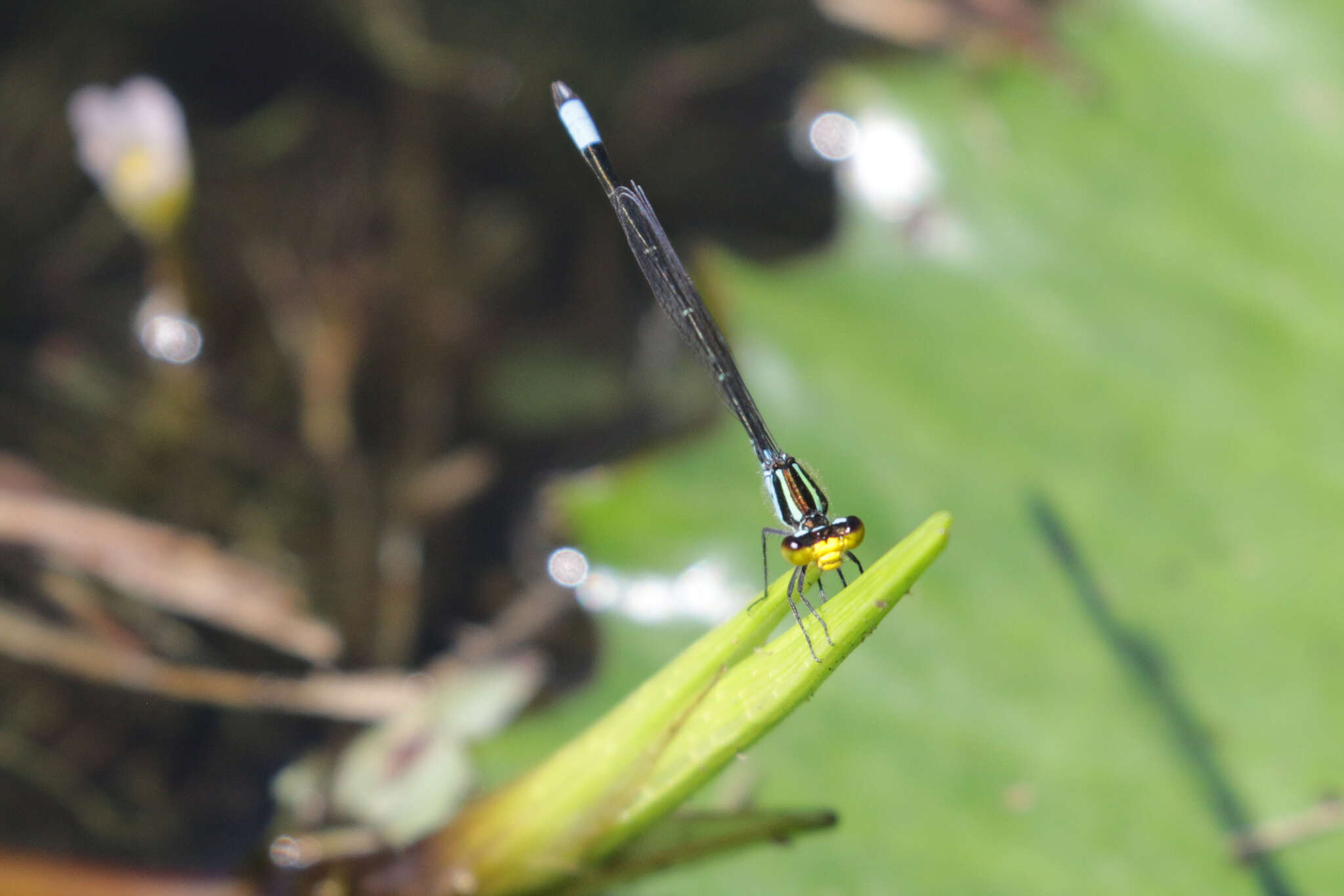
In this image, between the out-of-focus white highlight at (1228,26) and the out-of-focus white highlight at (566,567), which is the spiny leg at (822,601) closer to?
the out-of-focus white highlight at (566,567)

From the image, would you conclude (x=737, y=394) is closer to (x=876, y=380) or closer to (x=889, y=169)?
(x=876, y=380)

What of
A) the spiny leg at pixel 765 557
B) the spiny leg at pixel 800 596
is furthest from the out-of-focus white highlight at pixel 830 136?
the spiny leg at pixel 800 596

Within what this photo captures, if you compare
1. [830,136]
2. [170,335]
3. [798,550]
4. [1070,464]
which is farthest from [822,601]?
[170,335]

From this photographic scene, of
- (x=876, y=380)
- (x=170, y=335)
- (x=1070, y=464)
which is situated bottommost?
(x=1070, y=464)

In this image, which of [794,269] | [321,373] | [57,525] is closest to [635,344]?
[321,373]

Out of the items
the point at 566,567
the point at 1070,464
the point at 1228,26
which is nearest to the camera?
the point at 1070,464

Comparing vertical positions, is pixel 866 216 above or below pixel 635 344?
below

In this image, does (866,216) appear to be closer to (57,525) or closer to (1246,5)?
(1246,5)

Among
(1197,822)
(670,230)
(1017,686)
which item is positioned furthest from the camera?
(670,230)
